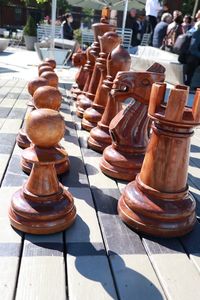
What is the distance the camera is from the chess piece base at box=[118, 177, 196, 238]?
1003 mm

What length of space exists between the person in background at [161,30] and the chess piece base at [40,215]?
5896 millimetres

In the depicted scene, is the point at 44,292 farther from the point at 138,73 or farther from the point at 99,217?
the point at 138,73

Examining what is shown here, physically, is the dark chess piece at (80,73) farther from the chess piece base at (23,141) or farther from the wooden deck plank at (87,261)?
the wooden deck plank at (87,261)

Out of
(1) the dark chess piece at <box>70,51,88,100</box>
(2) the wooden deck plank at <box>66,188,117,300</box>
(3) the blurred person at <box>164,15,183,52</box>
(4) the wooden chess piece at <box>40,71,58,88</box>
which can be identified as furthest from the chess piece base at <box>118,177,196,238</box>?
(3) the blurred person at <box>164,15,183,52</box>

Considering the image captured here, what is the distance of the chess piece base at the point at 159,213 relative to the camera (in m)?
1.00

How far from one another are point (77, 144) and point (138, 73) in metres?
0.57

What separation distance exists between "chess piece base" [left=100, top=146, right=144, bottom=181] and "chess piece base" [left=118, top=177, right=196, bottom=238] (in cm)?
25

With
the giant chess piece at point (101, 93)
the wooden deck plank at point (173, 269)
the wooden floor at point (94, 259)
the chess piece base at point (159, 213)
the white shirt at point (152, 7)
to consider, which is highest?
the white shirt at point (152, 7)

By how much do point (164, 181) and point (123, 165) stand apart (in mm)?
308

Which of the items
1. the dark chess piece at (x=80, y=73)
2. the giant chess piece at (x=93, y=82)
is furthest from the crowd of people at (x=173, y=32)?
the giant chess piece at (x=93, y=82)

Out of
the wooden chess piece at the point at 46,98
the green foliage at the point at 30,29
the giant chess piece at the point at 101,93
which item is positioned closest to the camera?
the wooden chess piece at the point at 46,98

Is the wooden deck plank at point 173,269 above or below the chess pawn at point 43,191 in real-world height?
below

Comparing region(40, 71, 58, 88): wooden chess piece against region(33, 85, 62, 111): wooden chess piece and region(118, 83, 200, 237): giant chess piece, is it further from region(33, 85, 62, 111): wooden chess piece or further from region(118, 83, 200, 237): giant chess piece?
region(118, 83, 200, 237): giant chess piece

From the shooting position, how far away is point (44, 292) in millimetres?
744
